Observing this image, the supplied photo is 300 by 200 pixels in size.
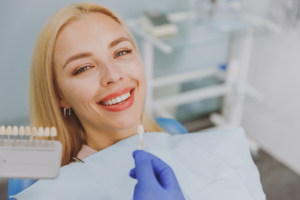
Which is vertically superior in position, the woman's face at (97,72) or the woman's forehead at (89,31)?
the woman's forehead at (89,31)

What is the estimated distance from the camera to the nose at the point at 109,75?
0.78 m

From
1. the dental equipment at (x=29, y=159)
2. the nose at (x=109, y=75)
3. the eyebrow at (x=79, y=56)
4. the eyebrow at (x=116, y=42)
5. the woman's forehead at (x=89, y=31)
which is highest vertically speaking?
the woman's forehead at (x=89, y=31)

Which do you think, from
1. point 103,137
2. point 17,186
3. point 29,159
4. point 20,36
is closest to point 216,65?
point 20,36

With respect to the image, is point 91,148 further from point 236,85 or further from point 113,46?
point 236,85

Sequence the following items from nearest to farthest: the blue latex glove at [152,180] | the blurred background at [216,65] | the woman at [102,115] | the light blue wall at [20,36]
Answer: the blue latex glove at [152,180]
the woman at [102,115]
the light blue wall at [20,36]
the blurred background at [216,65]

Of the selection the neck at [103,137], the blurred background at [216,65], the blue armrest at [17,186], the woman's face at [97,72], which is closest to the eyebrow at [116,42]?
the woman's face at [97,72]

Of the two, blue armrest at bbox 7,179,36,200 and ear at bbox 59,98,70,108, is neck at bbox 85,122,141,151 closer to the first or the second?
ear at bbox 59,98,70,108

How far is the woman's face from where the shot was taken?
2.57 ft

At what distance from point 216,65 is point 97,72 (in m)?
1.69

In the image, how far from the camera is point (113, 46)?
0.81 m

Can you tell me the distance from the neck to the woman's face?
0.04 m

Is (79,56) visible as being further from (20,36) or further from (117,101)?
(20,36)

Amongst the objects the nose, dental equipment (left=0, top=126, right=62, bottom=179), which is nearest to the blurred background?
the nose

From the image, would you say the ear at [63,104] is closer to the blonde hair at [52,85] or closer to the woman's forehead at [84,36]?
the blonde hair at [52,85]
